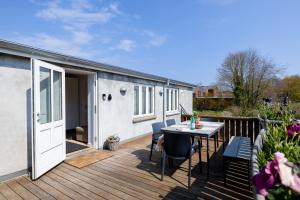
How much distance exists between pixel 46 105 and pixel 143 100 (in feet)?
13.5

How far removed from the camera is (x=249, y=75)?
52.7 ft

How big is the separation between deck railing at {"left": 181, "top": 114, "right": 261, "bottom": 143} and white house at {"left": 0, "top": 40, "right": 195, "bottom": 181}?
2.70 metres

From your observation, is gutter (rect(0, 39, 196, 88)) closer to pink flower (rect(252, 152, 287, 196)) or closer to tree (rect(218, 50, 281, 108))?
pink flower (rect(252, 152, 287, 196))

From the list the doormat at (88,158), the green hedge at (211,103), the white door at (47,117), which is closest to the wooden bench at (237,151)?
the doormat at (88,158)

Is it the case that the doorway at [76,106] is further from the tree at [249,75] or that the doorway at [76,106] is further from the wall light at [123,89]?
the tree at [249,75]

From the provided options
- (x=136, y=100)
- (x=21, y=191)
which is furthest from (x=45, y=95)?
(x=136, y=100)

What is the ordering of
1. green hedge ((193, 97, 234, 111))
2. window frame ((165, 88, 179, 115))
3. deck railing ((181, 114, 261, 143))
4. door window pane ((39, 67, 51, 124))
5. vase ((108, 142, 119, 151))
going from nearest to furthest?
1. door window pane ((39, 67, 51, 124))
2. vase ((108, 142, 119, 151))
3. deck railing ((181, 114, 261, 143))
4. window frame ((165, 88, 179, 115))
5. green hedge ((193, 97, 234, 111))

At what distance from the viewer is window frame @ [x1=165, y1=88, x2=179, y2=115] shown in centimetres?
927

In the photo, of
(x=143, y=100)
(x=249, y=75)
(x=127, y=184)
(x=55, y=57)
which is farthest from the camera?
(x=249, y=75)

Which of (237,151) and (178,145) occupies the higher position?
(178,145)

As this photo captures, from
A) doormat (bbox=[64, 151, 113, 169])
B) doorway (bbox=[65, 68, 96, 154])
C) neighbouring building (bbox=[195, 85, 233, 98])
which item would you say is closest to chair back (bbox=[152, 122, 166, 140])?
doormat (bbox=[64, 151, 113, 169])

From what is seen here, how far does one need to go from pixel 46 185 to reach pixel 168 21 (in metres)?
9.32

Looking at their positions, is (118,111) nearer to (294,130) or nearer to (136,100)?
(136,100)

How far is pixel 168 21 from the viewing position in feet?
33.2
